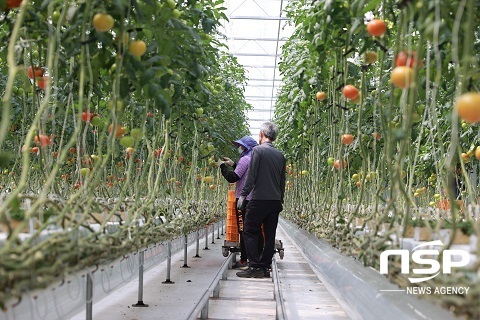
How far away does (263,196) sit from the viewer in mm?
4535

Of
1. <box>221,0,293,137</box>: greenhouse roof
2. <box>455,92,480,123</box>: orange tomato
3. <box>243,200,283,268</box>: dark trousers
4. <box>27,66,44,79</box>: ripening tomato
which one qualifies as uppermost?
<box>221,0,293,137</box>: greenhouse roof

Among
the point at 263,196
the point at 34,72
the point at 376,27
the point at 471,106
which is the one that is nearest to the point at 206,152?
the point at 263,196

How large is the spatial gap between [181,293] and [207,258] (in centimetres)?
236

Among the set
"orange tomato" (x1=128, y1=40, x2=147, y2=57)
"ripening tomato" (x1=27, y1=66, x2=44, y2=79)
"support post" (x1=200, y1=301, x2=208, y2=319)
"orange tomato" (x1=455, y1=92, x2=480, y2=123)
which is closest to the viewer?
"orange tomato" (x1=455, y1=92, x2=480, y2=123)

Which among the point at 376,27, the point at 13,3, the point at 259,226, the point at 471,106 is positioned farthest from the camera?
the point at 259,226

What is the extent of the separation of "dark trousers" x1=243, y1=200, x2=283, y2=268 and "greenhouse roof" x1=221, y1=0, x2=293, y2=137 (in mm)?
4817

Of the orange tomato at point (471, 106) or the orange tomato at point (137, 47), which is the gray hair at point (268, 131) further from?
the orange tomato at point (471, 106)

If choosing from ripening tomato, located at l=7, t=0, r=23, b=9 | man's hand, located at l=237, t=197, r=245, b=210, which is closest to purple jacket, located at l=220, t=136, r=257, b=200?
man's hand, located at l=237, t=197, r=245, b=210

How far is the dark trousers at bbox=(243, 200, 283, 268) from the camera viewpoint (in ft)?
15.0

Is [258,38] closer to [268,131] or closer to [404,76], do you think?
[268,131]

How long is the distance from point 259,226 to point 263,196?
0.28 m

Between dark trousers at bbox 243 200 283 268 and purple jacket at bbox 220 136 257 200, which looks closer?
dark trousers at bbox 243 200 283 268

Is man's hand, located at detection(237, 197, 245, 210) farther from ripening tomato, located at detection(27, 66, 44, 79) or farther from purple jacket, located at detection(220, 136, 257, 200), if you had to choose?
ripening tomato, located at detection(27, 66, 44, 79)

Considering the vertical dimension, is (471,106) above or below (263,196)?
above
